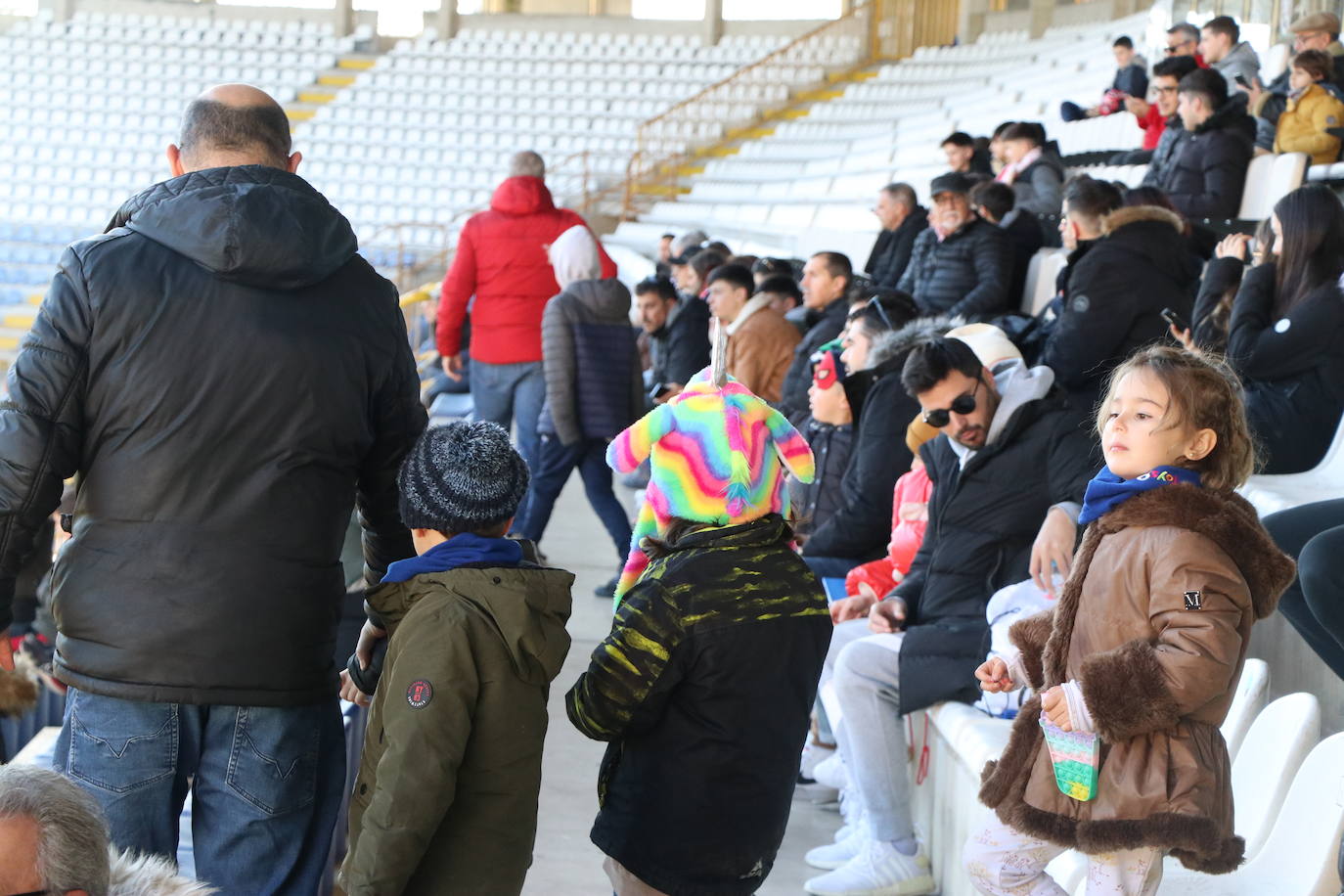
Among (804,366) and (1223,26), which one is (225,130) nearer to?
(804,366)

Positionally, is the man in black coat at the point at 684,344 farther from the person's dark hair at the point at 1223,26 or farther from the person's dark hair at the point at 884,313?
the person's dark hair at the point at 1223,26

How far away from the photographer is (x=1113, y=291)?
4305 mm

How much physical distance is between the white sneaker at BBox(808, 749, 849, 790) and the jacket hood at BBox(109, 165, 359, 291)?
85.1 inches

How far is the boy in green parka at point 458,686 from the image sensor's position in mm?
1947

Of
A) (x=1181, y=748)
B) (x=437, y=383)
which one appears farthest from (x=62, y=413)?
(x=437, y=383)

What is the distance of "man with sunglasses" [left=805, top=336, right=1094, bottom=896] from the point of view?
10.2ft

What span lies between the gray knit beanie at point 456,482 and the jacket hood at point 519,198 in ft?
12.8

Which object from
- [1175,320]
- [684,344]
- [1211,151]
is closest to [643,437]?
[1175,320]

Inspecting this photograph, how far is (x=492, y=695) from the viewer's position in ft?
6.56

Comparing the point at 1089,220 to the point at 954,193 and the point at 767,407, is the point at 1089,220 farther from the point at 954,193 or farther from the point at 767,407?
the point at 767,407

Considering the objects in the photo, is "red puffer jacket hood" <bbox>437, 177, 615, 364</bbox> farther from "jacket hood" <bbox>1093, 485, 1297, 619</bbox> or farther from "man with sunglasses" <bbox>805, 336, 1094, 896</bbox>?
"jacket hood" <bbox>1093, 485, 1297, 619</bbox>

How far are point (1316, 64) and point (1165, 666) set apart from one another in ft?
17.2

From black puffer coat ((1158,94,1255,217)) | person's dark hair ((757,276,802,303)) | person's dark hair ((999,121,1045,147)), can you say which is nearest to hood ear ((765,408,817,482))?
person's dark hair ((757,276,802,303))

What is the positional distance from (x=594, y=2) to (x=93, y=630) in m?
23.6
